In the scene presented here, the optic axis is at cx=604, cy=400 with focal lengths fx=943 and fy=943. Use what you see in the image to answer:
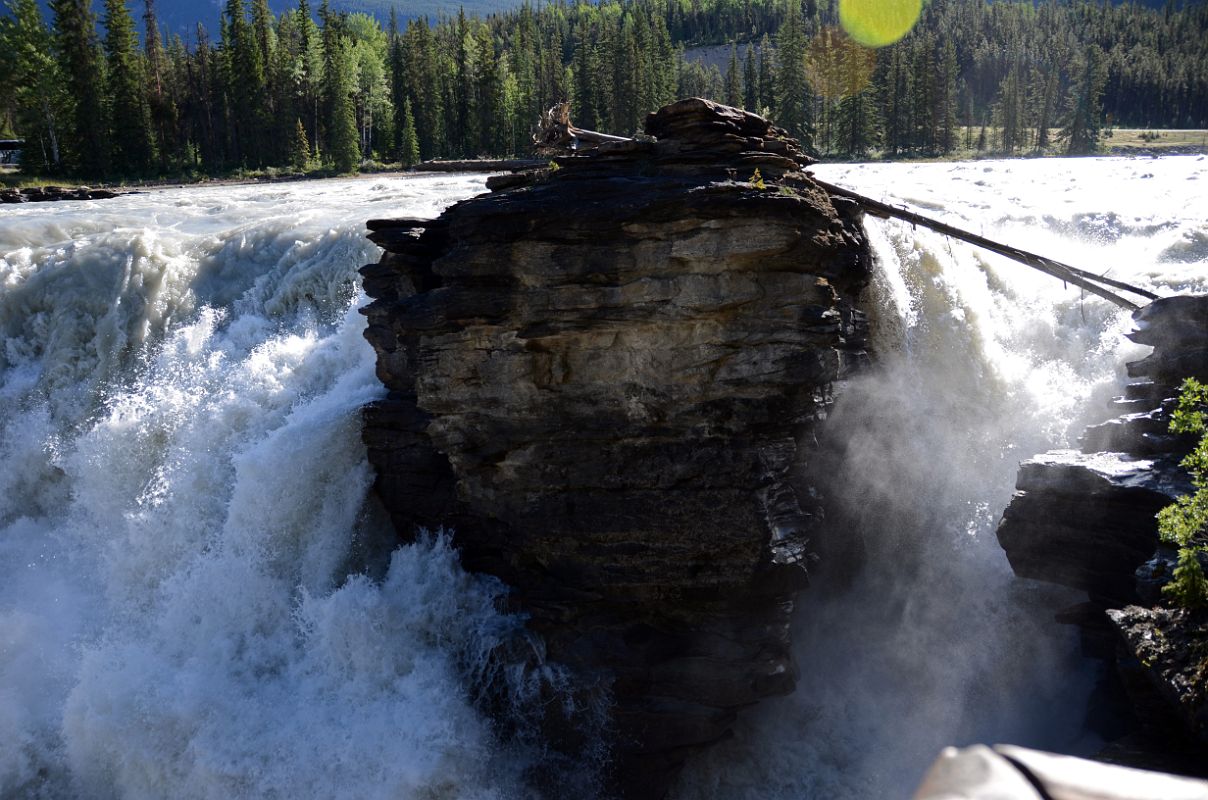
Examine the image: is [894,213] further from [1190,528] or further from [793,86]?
[793,86]

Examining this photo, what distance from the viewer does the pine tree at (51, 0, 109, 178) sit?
203 feet

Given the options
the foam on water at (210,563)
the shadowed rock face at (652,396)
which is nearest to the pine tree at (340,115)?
the foam on water at (210,563)

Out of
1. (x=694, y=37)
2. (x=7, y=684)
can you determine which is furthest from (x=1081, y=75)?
(x=7, y=684)

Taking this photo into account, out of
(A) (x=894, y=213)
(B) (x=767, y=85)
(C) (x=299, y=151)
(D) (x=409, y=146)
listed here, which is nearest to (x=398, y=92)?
(D) (x=409, y=146)

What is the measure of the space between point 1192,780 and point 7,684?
16.7m

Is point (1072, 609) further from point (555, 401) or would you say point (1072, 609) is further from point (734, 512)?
point (555, 401)

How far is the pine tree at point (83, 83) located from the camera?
2436 inches

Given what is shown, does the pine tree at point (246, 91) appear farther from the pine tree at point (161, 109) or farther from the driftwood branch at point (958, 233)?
the driftwood branch at point (958, 233)

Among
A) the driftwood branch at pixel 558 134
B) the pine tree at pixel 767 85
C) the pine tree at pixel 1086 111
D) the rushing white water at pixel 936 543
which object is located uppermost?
the pine tree at pixel 767 85

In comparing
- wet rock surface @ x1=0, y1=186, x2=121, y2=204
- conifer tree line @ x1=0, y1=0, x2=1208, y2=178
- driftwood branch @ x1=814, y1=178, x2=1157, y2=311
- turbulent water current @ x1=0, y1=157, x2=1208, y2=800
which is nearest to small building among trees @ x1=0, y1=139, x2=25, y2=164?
conifer tree line @ x1=0, y1=0, x2=1208, y2=178

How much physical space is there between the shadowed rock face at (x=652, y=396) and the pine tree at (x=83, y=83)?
2296 inches

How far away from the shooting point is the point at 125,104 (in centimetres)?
6481

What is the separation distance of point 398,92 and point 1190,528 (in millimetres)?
→ 81436

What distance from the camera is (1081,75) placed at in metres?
93.6
